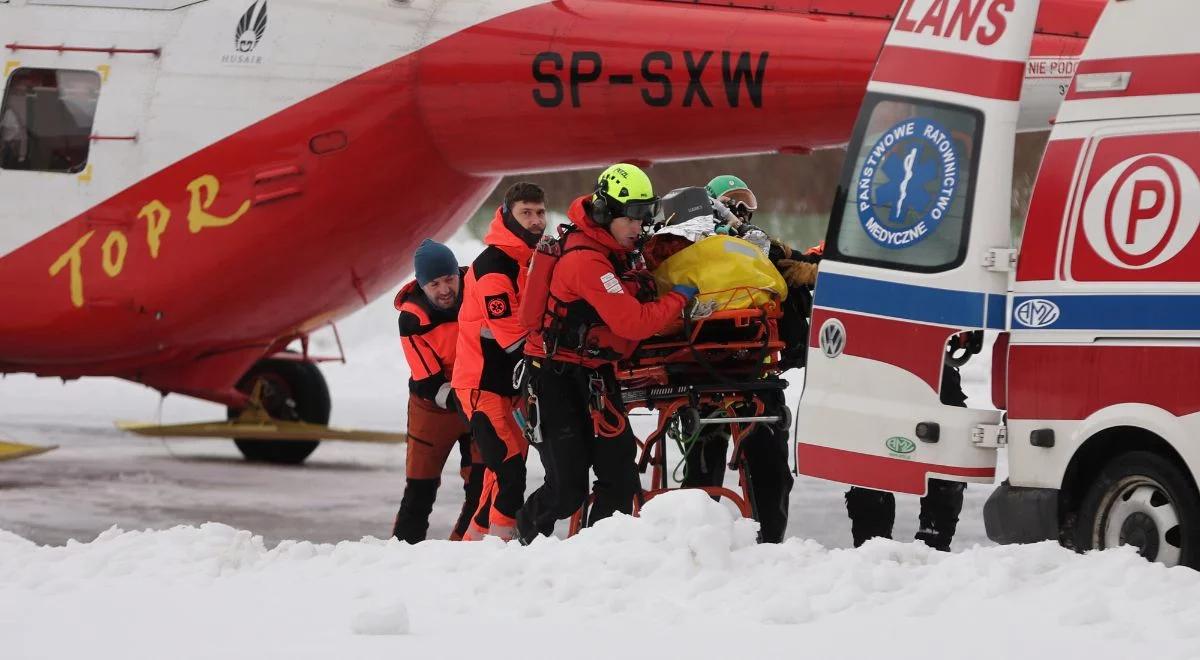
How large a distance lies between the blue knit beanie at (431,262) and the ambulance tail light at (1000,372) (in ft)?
9.60

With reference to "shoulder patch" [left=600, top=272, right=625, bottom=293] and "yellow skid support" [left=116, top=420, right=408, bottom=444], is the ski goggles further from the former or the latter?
"yellow skid support" [left=116, top=420, right=408, bottom=444]

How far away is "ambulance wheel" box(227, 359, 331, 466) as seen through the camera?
13.9 meters

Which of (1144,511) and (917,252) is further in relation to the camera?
(917,252)

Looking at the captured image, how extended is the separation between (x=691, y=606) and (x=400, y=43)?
6424 mm

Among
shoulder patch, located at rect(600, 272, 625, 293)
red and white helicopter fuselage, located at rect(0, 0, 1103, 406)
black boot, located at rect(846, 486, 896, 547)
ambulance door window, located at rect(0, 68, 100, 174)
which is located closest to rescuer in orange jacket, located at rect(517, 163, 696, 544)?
Answer: shoulder patch, located at rect(600, 272, 625, 293)

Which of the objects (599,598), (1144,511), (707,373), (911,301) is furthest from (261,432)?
(1144,511)

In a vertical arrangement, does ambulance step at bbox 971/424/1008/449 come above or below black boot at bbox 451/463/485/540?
above

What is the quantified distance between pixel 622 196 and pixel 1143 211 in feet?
7.07

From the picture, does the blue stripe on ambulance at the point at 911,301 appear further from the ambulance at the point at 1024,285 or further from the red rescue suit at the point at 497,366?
the red rescue suit at the point at 497,366

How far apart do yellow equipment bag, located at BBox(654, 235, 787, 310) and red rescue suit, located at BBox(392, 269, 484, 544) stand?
4.85 feet

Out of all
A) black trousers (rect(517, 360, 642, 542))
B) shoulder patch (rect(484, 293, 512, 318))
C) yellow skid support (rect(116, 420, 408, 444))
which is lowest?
yellow skid support (rect(116, 420, 408, 444))

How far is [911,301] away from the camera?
21.0ft

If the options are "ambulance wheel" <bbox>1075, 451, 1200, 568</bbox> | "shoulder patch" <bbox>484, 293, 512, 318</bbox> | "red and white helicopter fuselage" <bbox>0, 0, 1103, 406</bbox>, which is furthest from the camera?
"red and white helicopter fuselage" <bbox>0, 0, 1103, 406</bbox>

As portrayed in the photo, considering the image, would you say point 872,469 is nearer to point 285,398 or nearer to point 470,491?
point 470,491
